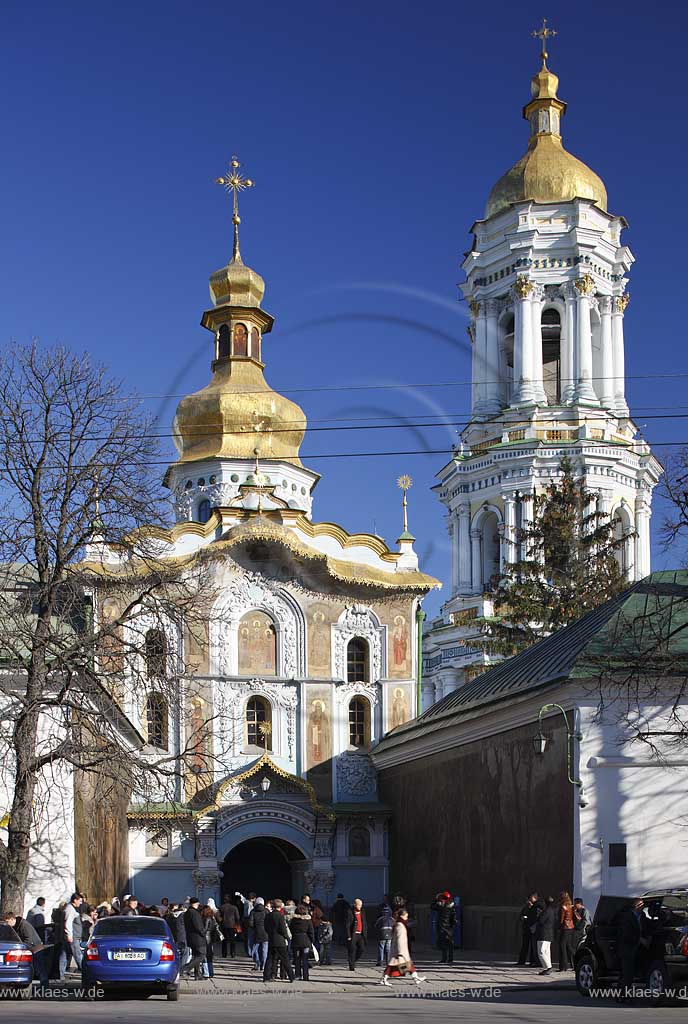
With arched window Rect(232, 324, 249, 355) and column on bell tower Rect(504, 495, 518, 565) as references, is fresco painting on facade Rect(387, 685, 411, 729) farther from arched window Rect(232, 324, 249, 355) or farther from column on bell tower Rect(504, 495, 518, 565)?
column on bell tower Rect(504, 495, 518, 565)

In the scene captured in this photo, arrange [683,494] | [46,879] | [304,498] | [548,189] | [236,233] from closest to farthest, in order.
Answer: [683,494], [46,879], [304,498], [236,233], [548,189]

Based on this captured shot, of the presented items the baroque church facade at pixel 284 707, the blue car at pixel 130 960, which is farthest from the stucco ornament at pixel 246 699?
the blue car at pixel 130 960

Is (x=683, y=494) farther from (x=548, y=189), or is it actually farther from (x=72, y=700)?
(x=548, y=189)

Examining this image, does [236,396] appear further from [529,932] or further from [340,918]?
[529,932]

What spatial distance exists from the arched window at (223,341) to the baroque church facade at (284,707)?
12.9 m

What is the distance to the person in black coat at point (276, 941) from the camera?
27.3 meters

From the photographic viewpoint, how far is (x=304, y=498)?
59.9 metres

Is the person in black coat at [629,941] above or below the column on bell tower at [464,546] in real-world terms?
below

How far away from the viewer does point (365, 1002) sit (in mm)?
23250

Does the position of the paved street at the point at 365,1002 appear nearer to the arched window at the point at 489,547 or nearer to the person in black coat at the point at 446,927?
the person in black coat at the point at 446,927

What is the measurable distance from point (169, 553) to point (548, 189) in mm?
33355

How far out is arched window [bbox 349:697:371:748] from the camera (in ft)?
160

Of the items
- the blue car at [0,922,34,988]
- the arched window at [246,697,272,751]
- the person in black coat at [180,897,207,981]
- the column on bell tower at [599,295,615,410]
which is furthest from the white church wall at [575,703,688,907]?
the column on bell tower at [599,295,615,410]

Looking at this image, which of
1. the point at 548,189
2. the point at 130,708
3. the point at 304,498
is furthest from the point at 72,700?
the point at 548,189
